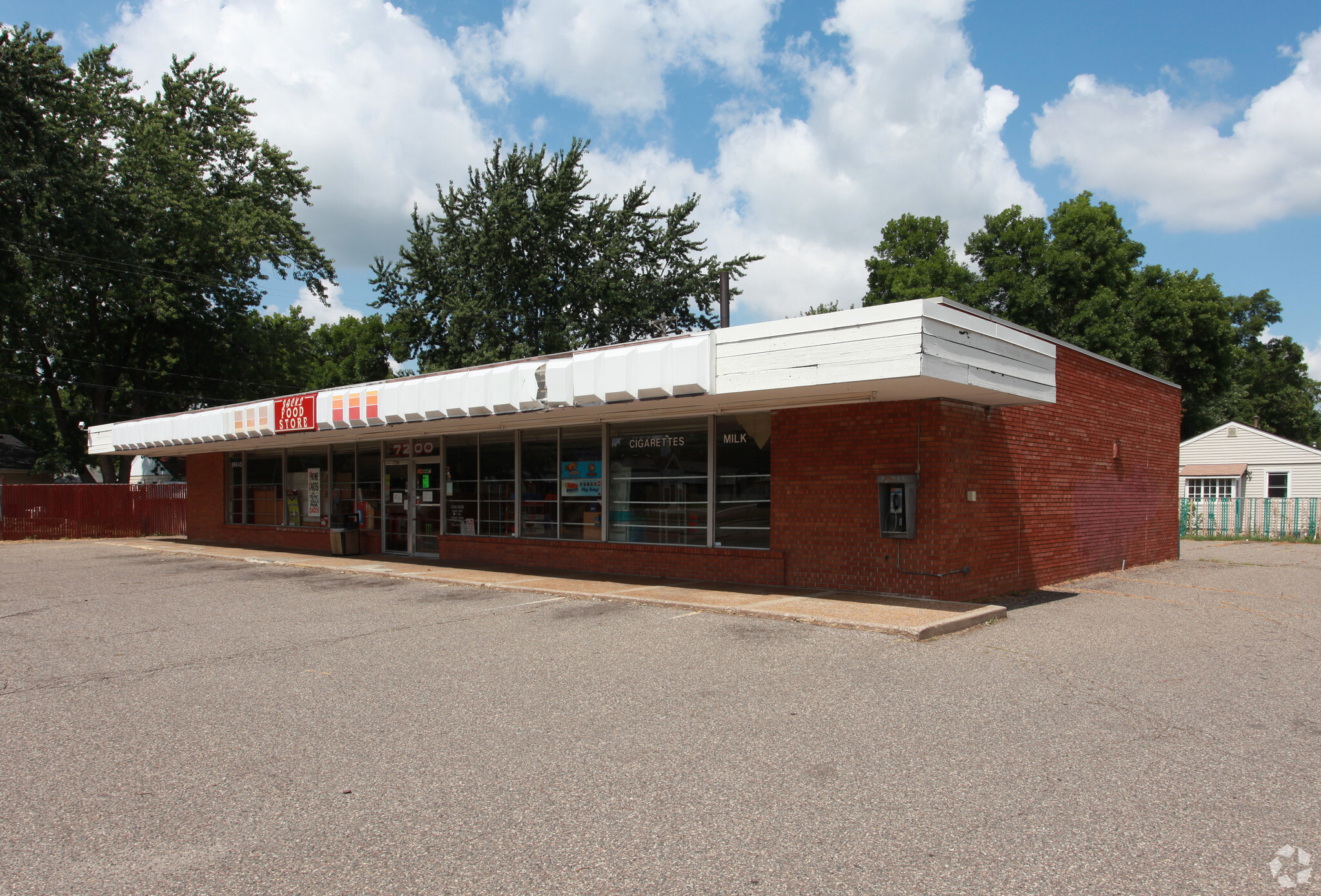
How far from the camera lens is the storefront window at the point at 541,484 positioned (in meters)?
15.8

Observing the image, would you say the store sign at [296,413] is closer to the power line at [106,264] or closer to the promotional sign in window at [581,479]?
the promotional sign in window at [581,479]

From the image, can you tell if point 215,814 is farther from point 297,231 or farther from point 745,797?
point 297,231

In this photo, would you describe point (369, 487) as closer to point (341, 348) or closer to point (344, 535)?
point (344, 535)

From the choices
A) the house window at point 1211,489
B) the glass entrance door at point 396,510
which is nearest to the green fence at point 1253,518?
the house window at point 1211,489

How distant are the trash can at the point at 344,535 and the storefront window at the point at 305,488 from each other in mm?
1490

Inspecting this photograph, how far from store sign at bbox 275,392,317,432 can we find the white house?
30131 mm

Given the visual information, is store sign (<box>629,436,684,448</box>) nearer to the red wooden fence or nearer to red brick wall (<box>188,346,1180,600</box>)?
red brick wall (<box>188,346,1180,600</box>)

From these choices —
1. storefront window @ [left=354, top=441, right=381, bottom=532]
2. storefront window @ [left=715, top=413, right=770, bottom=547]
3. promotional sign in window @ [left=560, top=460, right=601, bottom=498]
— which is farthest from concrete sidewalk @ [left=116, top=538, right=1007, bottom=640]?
storefront window @ [left=354, top=441, right=381, bottom=532]

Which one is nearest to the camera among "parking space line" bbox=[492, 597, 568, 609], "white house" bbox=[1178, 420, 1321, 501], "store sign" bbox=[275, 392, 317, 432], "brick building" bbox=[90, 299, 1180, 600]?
"brick building" bbox=[90, 299, 1180, 600]

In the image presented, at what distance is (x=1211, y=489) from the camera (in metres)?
34.7

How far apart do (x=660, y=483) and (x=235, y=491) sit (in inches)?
630

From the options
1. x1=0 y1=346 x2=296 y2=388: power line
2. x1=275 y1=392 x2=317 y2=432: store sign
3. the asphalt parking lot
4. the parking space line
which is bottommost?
the parking space line

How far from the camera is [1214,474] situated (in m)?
33.5

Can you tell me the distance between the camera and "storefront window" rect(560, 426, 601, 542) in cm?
1502
